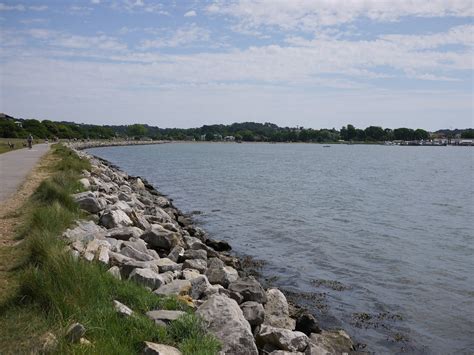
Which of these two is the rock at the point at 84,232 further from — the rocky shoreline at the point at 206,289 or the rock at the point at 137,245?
the rock at the point at 137,245

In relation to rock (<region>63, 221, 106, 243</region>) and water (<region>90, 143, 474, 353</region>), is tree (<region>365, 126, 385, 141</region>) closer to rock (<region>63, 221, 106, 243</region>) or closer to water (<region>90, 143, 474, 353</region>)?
water (<region>90, 143, 474, 353</region>)

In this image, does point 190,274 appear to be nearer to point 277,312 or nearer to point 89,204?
point 277,312

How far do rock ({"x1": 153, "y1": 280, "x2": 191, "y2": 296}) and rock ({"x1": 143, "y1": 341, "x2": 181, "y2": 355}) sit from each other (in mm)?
1774

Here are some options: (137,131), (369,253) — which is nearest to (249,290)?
(369,253)

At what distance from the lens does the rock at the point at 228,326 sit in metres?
5.15

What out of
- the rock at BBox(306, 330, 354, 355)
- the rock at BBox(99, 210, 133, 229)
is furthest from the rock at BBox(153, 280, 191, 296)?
the rock at BBox(99, 210, 133, 229)

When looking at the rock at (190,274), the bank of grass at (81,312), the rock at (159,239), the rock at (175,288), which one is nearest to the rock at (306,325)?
the rock at (190,274)

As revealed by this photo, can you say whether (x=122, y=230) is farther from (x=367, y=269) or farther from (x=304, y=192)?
(x=304, y=192)

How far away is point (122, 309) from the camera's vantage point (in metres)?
4.99

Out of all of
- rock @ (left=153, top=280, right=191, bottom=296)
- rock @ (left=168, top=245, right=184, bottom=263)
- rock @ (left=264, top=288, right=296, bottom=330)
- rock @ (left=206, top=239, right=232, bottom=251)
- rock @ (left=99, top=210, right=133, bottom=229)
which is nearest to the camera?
rock @ (left=153, top=280, right=191, bottom=296)

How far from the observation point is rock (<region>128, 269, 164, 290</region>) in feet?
21.7

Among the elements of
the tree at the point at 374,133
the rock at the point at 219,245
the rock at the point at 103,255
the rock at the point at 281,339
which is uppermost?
the tree at the point at 374,133

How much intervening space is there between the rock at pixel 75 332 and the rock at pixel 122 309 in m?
0.51

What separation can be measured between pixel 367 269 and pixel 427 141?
202 m
